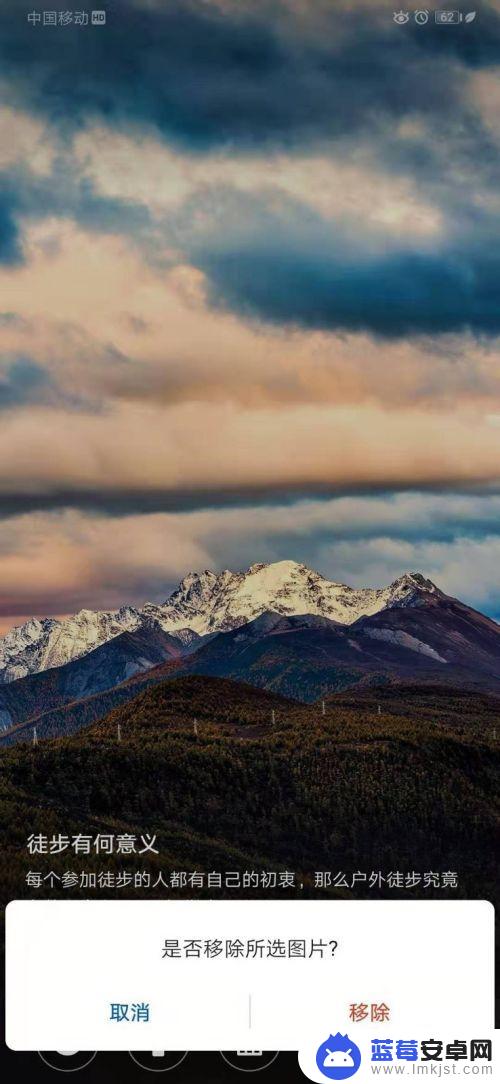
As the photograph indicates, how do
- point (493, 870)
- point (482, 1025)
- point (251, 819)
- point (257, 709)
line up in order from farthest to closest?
1. point (257, 709)
2. point (251, 819)
3. point (493, 870)
4. point (482, 1025)

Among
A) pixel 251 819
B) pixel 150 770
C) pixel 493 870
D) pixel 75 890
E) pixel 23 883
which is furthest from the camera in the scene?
pixel 150 770

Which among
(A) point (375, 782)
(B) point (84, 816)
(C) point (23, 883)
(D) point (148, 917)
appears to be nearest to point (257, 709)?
(A) point (375, 782)

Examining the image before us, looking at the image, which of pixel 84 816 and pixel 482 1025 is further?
pixel 84 816

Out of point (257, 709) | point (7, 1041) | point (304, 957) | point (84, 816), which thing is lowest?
point (7, 1041)

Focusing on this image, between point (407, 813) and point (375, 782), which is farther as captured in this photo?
point (375, 782)

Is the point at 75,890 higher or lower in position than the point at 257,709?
lower

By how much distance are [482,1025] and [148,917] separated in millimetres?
7134

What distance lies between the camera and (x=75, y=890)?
28.1 m

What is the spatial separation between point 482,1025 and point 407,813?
30.8 meters

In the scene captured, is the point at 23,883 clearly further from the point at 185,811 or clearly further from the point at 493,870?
the point at 493,870

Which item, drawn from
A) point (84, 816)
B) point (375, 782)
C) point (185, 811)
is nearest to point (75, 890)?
point (84, 816)

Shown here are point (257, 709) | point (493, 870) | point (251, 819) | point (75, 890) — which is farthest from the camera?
point (257, 709)

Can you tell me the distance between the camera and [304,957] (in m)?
20.3

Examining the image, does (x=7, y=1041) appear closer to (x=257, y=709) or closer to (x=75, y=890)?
(x=75, y=890)
